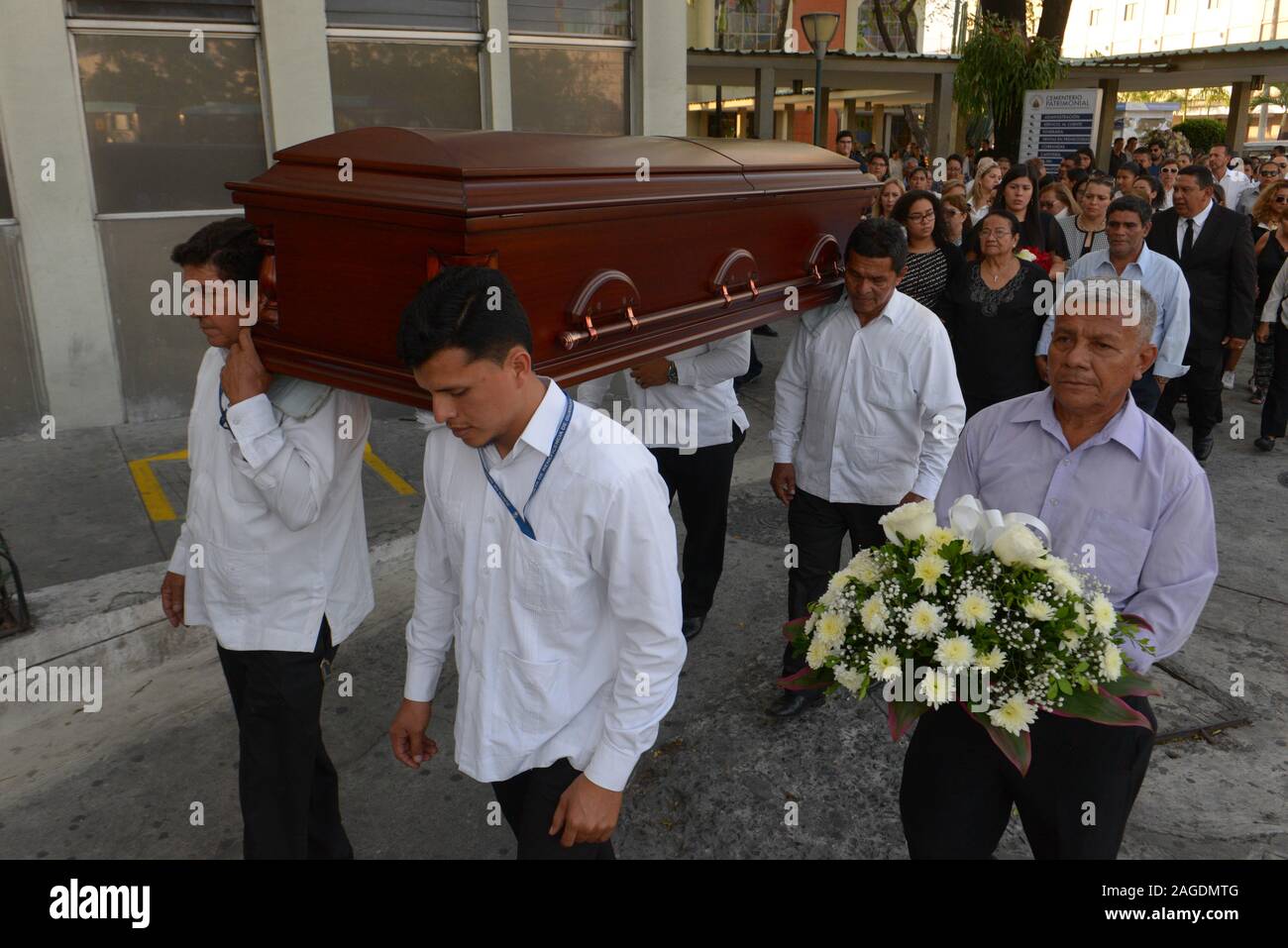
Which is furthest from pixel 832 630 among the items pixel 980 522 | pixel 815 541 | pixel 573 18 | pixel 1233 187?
pixel 1233 187

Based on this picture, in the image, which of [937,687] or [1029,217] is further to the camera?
[1029,217]

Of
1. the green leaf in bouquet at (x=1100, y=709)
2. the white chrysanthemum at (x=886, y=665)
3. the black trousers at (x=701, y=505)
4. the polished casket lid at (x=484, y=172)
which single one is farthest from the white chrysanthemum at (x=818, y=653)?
the black trousers at (x=701, y=505)

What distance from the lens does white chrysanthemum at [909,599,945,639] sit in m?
1.91

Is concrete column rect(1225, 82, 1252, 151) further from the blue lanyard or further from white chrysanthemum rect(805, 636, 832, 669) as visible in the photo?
the blue lanyard

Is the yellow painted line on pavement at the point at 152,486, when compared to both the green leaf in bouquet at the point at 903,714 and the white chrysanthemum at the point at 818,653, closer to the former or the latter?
the white chrysanthemum at the point at 818,653

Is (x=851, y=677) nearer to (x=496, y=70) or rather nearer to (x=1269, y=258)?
(x=496, y=70)

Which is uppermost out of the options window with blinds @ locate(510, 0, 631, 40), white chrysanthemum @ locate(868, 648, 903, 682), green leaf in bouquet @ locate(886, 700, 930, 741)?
window with blinds @ locate(510, 0, 631, 40)

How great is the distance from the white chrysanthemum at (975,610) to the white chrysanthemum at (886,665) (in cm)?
15

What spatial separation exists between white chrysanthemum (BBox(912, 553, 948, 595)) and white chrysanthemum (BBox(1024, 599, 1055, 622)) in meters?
0.17

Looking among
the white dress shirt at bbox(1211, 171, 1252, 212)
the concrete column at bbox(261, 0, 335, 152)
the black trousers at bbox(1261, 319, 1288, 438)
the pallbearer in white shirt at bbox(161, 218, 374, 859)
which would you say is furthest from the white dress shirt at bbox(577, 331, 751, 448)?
the white dress shirt at bbox(1211, 171, 1252, 212)

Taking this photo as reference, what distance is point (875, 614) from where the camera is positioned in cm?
197

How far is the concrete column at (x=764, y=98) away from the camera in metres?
18.1

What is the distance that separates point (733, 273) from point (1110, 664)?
5.12 feet

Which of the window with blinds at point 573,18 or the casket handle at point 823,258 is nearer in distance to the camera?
the casket handle at point 823,258
